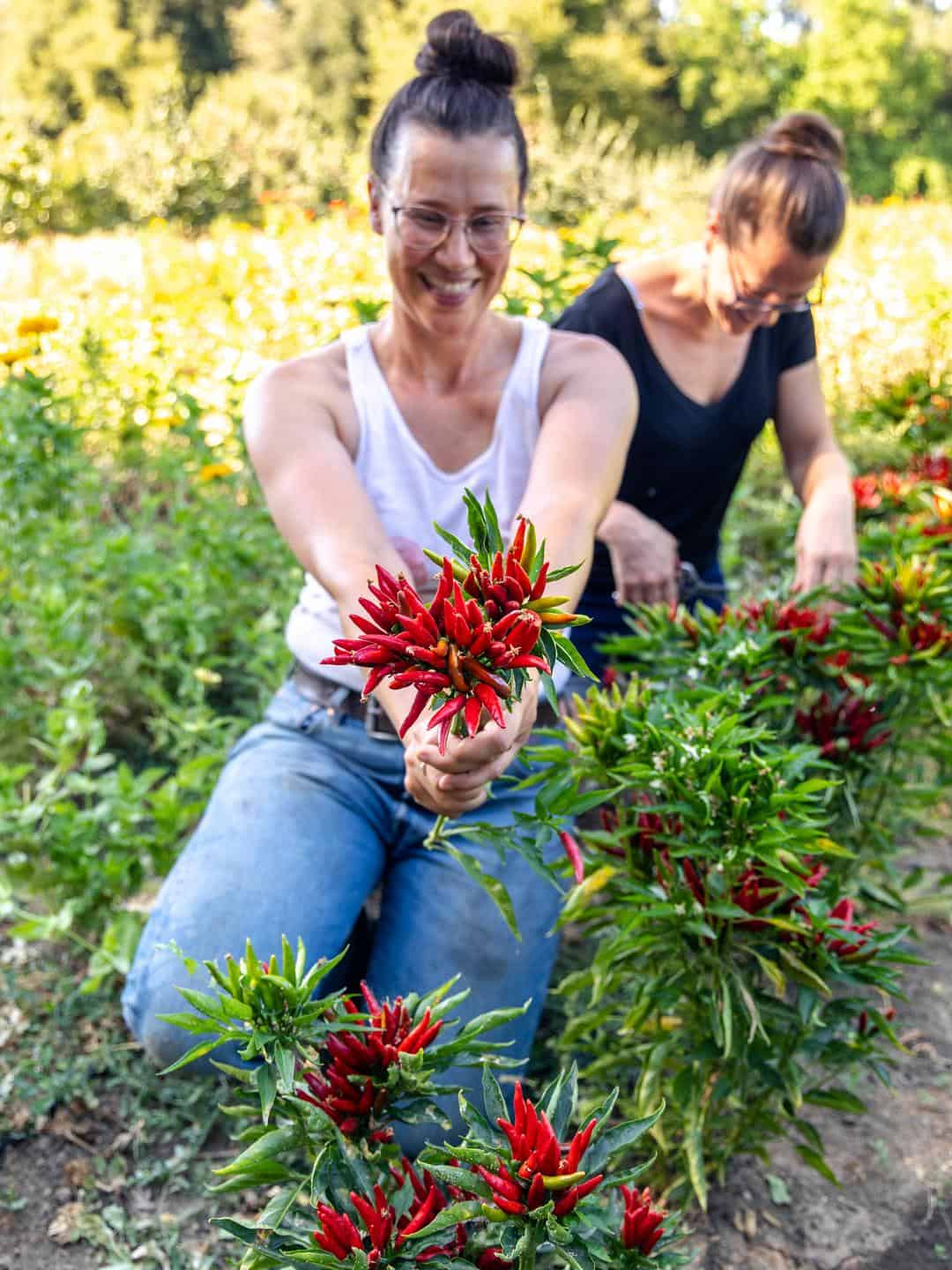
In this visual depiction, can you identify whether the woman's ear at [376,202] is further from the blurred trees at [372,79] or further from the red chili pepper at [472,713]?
the blurred trees at [372,79]

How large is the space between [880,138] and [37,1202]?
1442 inches

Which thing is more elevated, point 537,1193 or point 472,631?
point 472,631

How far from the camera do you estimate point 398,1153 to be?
119cm

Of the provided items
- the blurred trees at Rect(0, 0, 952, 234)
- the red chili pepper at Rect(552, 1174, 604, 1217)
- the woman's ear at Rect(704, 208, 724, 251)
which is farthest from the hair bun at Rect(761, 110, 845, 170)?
the blurred trees at Rect(0, 0, 952, 234)

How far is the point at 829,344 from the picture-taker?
19.1ft

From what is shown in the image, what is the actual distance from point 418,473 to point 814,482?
92 cm

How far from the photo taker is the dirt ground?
1777 mm

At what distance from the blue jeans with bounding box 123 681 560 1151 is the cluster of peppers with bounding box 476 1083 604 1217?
81 cm

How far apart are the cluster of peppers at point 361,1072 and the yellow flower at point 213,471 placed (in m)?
2.22

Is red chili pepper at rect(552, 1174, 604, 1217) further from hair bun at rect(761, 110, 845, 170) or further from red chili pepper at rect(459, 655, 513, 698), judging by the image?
hair bun at rect(761, 110, 845, 170)

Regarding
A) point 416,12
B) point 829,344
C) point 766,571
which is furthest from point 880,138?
point 766,571

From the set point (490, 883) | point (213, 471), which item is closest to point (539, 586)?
point (490, 883)

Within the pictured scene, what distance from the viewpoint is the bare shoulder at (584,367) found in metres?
2.08

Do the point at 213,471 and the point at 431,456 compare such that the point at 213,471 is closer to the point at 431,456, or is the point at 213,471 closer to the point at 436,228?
the point at 431,456
